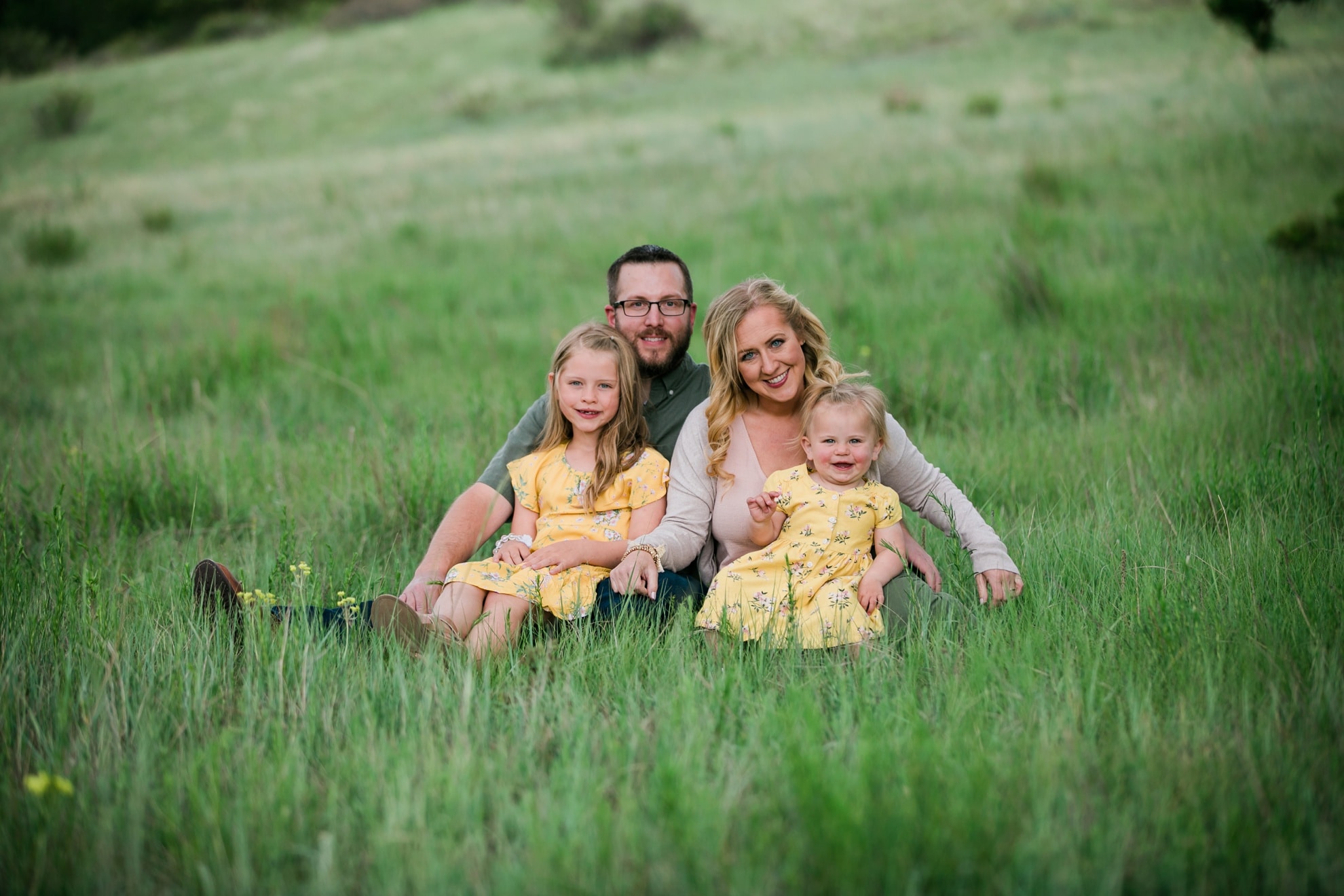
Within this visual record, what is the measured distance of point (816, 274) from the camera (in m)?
8.35

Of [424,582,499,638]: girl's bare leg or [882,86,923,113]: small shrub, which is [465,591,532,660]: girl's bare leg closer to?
[424,582,499,638]: girl's bare leg

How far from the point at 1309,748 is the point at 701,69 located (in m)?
36.1

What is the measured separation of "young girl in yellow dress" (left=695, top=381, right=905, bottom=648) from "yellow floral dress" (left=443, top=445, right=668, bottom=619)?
0.55 metres

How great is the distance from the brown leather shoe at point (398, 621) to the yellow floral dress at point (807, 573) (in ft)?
3.15

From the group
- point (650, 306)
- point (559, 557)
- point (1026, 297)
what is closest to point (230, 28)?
point (1026, 297)

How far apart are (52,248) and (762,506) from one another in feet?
42.0

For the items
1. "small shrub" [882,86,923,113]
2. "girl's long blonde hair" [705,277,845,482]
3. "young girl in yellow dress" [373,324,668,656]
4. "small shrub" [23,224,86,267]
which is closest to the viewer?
"young girl in yellow dress" [373,324,668,656]

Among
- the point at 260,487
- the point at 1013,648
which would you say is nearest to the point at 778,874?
the point at 1013,648

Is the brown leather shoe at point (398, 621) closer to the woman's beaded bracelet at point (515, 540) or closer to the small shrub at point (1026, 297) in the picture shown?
the woman's beaded bracelet at point (515, 540)

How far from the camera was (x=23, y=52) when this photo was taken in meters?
46.8

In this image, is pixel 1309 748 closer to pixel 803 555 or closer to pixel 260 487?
pixel 803 555

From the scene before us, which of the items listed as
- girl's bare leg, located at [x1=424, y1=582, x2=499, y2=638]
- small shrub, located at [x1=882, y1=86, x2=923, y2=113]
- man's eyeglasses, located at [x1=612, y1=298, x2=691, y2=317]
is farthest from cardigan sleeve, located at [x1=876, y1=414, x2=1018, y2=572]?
small shrub, located at [x1=882, y1=86, x2=923, y2=113]

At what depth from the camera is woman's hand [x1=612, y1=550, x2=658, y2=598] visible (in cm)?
335

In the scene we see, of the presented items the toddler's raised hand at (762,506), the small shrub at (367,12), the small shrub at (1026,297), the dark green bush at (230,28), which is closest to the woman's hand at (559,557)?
the toddler's raised hand at (762,506)
